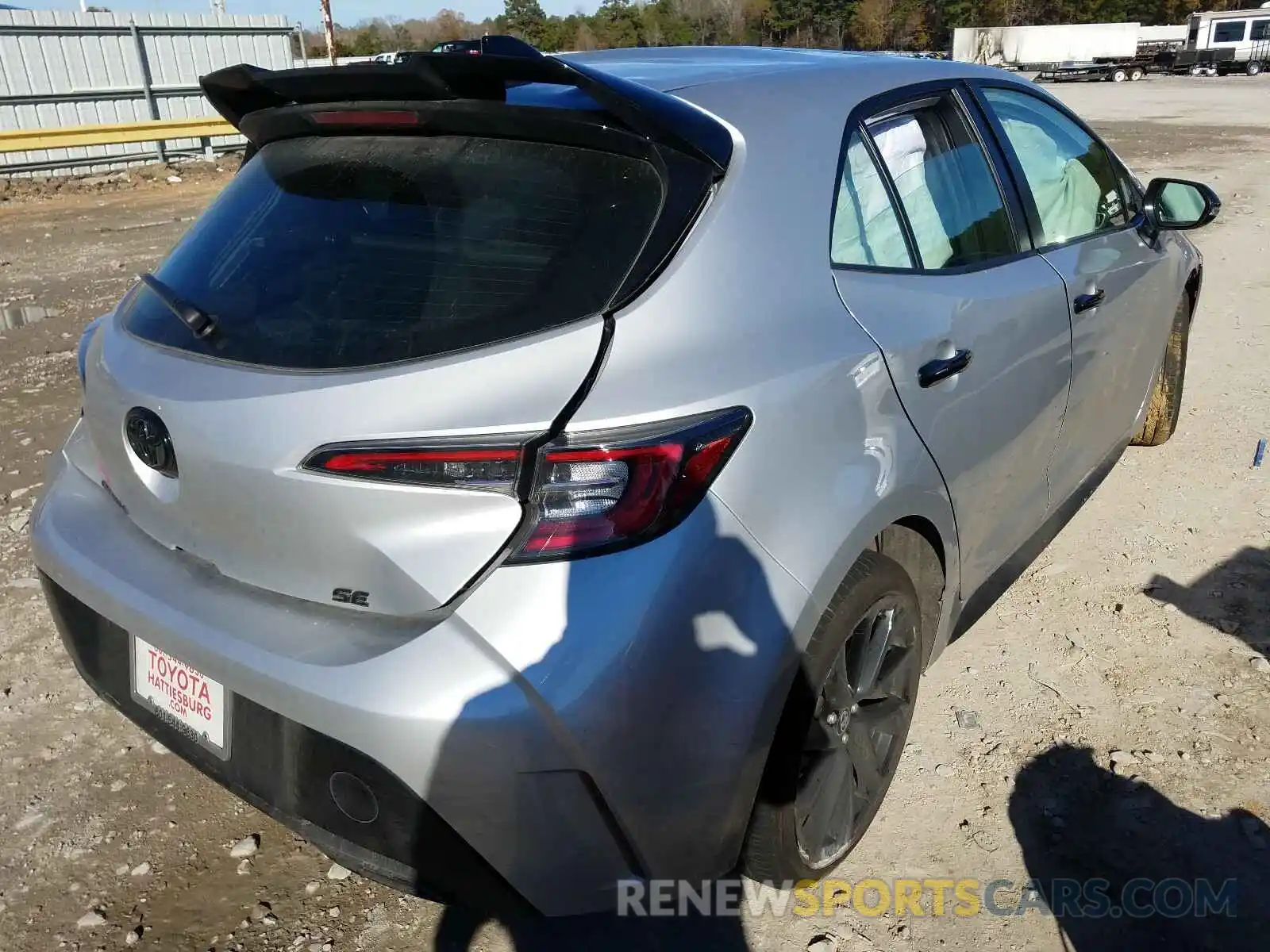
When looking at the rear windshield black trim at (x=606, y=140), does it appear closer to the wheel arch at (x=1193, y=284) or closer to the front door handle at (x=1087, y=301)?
the front door handle at (x=1087, y=301)

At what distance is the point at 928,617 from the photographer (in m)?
2.50

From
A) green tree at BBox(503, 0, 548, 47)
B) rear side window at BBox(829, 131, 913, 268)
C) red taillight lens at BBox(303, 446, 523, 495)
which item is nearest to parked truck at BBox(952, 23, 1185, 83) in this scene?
green tree at BBox(503, 0, 548, 47)

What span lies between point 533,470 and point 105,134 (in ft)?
57.6

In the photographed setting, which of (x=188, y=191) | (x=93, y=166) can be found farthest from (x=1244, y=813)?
(x=93, y=166)

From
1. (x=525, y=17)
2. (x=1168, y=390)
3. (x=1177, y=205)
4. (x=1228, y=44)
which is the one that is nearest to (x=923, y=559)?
(x=1177, y=205)

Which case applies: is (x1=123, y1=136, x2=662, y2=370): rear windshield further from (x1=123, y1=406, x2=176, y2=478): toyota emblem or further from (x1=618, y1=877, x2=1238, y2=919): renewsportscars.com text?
(x1=618, y1=877, x2=1238, y2=919): renewsportscars.com text

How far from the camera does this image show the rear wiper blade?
1919mm

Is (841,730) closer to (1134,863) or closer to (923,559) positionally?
(923,559)

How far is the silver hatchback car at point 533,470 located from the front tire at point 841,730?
0.01m

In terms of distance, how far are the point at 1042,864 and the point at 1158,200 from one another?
2.55 m

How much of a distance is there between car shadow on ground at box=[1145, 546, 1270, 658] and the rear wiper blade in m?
3.14

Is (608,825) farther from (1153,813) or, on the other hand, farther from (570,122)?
(1153,813)

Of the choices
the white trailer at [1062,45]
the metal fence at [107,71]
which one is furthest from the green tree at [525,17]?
the metal fence at [107,71]

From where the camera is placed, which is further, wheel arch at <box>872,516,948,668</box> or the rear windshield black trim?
wheel arch at <box>872,516,948,668</box>
